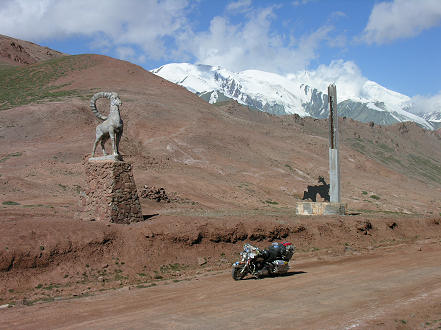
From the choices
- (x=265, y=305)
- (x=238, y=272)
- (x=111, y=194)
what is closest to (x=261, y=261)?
(x=238, y=272)

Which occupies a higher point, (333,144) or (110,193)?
(333,144)

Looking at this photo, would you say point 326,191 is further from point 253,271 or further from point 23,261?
point 23,261

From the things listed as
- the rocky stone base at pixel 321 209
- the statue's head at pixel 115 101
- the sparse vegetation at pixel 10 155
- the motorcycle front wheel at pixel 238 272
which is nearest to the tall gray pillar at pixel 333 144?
the rocky stone base at pixel 321 209

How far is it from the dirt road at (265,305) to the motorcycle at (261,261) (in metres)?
0.29

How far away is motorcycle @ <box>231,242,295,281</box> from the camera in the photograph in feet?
42.3

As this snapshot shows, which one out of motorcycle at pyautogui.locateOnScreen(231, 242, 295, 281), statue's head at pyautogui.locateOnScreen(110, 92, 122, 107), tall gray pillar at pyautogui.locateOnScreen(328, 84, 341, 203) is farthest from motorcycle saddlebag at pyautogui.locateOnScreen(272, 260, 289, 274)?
tall gray pillar at pyautogui.locateOnScreen(328, 84, 341, 203)

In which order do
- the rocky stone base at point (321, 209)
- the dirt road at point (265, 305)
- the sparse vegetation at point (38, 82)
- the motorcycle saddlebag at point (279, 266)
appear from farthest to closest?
the sparse vegetation at point (38, 82), the rocky stone base at point (321, 209), the motorcycle saddlebag at point (279, 266), the dirt road at point (265, 305)

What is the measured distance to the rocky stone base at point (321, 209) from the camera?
81.3 ft

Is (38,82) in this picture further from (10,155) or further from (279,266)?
(279,266)

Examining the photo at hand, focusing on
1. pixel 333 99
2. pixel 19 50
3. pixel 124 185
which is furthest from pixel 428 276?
pixel 19 50

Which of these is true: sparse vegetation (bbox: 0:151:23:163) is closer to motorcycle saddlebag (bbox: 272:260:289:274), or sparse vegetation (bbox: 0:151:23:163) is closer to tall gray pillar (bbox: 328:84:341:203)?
tall gray pillar (bbox: 328:84:341:203)

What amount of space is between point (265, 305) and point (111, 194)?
758 centimetres

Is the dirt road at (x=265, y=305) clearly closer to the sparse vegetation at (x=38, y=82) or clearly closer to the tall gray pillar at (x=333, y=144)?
the tall gray pillar at (x=333, y=144)

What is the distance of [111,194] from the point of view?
15.6 metres
